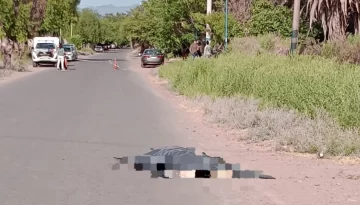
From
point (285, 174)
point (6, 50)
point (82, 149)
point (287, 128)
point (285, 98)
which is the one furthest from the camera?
point (6, 50)

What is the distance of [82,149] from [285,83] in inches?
207

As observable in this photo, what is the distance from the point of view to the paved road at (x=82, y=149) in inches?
240

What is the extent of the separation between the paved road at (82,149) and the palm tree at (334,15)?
15.7m

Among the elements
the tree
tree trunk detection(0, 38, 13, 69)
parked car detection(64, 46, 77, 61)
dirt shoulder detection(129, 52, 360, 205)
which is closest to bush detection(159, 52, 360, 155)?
dirt shoulder detection(129, 52, 360, 205)

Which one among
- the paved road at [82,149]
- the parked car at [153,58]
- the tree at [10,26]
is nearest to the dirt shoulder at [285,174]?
the paved road at [82,149]

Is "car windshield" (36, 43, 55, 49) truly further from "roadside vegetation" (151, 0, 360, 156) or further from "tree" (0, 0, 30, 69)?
"roadside vegetation" (151, 0, 360, 156)

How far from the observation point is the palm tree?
29203 millimetres

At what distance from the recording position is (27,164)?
7.58 meters

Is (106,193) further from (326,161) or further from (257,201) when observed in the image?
(326,161)

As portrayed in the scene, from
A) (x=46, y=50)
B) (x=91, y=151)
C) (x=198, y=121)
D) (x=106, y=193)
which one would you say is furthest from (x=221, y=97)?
(x=46, y=50)

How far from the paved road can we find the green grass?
76.3 inches

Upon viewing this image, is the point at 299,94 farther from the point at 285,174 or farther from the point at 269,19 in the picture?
the point at 269,19

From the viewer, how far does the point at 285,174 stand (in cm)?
729

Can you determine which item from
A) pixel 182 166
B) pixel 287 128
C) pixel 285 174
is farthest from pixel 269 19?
pixel 182 166
